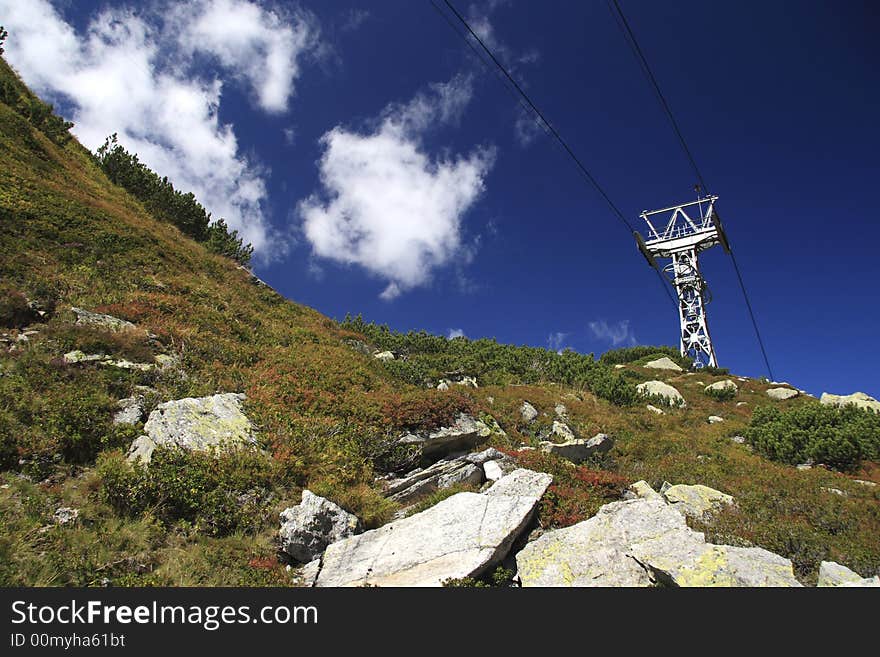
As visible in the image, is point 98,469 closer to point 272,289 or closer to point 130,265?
point 130,265

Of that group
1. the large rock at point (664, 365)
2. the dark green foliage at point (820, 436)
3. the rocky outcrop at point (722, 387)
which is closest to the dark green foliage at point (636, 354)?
the large rock at point (664, 365)

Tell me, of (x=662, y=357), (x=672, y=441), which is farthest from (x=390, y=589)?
(x=662, y=357)

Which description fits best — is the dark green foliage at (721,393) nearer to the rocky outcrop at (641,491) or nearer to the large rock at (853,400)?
the large rock at (853,400)

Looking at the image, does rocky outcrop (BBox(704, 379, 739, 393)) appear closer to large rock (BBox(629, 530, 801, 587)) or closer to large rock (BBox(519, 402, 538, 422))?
large rock (BBox(519, 402, 538, 422))

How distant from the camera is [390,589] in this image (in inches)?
215

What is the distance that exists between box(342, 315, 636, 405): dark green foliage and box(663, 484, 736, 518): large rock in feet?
35.8

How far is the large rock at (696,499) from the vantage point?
9.06 m

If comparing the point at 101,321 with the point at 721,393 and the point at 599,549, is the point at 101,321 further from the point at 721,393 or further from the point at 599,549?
the point at 721,393

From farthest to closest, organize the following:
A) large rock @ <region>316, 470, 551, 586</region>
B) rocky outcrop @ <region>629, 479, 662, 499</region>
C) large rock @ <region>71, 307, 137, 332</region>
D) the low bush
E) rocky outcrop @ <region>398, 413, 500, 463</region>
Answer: large rock @ <region>71, 307, 137, 332</region> → rocky outcrop @ <region>398, 413, 500, 463</region> → rocky outcrop @ <region>629, 479, 662, 499</region> → the low bush → large rock @ <region>316, 470, 551, 586</region>

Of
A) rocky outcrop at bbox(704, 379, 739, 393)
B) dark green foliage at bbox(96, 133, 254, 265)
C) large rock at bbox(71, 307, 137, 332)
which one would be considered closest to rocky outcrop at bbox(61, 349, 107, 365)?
large rock at bbox(71, 307, 137, 332)

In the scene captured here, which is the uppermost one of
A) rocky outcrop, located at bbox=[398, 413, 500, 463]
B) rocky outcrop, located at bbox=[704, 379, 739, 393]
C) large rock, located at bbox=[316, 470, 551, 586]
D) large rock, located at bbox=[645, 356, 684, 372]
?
large rock, located at bbox=[645, 356, 684, 372]

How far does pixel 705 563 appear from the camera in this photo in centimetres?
552

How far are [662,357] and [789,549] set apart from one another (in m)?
36.4

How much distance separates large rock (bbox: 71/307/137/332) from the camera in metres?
11.9
